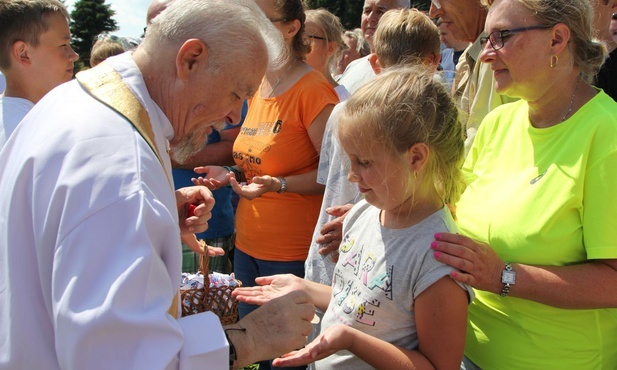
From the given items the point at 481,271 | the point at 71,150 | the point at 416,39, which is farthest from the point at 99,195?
the point at 416,39

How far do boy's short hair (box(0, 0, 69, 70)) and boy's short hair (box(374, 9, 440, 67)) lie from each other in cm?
205

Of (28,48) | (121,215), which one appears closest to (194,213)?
(121,215)

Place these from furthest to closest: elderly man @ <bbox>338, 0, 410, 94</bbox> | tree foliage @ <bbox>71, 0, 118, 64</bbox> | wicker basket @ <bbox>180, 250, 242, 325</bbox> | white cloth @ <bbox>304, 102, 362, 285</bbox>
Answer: tree foliage @ <bbox>71, 0, 118, 64</bbox>, elderly man @ <bbox>338, 0, 410, 94</bbox>, white cloth @ <bbox>304, 102, 362, 285</bbox>, wicker basket @ <bbox>180, 250, 242, 325</bbox>

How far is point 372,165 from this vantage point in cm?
184

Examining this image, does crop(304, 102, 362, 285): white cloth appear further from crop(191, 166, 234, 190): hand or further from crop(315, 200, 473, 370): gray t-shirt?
crop(191, 166, 234, 190): hand

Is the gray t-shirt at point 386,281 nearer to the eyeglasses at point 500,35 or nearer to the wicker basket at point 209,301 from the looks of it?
the wicker basket at point 209,301

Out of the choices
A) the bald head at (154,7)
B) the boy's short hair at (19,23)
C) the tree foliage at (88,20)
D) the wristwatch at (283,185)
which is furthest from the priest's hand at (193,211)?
the tree foliage at (88,20)

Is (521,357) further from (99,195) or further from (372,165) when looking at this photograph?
(99,195)

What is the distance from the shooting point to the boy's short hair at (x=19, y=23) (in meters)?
3.21

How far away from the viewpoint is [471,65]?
10.8 feet

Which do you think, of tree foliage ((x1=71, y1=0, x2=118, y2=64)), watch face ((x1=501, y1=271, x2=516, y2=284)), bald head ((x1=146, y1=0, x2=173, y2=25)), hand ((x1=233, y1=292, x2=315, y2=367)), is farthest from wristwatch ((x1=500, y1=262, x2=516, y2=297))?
tree foliage ((x1=71, y1=0, x2=118, y2=64))

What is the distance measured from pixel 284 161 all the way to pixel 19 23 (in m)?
1.78

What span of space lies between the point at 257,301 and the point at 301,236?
1.19 meters

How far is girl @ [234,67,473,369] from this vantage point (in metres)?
1.70
